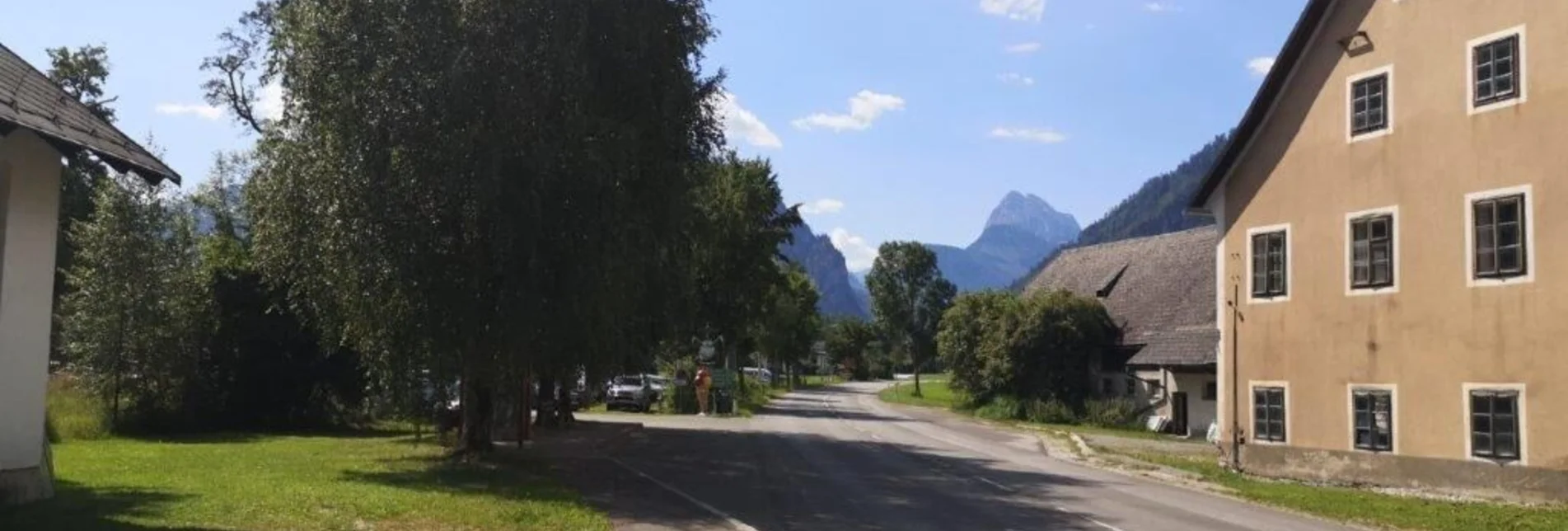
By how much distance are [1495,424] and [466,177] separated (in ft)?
60.1

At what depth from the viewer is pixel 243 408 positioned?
3338 cm

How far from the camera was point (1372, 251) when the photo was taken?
24375 mm

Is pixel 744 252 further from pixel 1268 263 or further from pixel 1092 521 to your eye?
pixel 1092 521

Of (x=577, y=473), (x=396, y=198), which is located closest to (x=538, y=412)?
(x=577, y=473)

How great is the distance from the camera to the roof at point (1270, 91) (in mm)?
26062

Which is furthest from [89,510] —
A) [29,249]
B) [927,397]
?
[927,397]

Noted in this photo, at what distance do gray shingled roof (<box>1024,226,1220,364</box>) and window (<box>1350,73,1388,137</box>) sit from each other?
16.4m

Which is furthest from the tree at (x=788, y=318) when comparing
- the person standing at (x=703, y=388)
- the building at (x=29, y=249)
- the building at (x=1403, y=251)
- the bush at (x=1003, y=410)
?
the building at (x=29, y=249)

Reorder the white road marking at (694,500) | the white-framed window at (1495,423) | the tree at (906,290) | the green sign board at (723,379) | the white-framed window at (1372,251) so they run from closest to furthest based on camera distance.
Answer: the white road marking at (694,500) < the white-framed window at (1495,423) < the white-framed window at (1372,251) < the green sign board at (723,379) < the tree at (906,290)

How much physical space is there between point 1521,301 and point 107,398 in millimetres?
30899

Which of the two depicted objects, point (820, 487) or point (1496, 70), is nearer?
point (820, 487)

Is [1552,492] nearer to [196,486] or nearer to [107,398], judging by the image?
[196,486]

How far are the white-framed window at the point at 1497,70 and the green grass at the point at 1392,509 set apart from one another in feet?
23.5

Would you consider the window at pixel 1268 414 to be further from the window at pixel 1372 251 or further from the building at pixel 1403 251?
the window at pixel 1372 251
